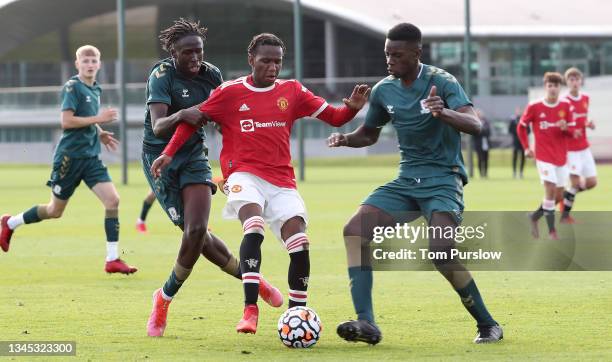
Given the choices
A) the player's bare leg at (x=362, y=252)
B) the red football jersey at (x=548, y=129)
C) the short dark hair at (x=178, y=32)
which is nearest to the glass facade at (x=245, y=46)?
the red football jersey at (x=548, y=129)

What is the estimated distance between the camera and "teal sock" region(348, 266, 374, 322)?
28.6 feet

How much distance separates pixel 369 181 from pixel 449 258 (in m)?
29.4

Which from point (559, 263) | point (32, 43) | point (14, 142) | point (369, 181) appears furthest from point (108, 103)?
point (559, 263)

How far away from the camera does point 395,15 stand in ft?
252

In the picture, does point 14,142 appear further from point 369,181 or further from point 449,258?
point 449,258

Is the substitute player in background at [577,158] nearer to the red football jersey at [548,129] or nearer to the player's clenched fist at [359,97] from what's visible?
the red football jersey at [548,129]

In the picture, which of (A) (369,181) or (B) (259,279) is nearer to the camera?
(B) (259,279)

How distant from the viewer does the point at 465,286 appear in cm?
868

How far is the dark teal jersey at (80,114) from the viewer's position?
45.1ft

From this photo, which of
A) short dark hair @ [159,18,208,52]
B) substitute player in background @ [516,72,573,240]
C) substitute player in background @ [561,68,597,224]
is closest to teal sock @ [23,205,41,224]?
short dark hair @ [159,18,208,52]

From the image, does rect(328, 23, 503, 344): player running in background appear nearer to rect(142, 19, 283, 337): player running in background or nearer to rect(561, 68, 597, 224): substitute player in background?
rect(142, 19, 283, 337): player running in background

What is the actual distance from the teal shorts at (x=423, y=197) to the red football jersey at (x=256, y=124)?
82cm

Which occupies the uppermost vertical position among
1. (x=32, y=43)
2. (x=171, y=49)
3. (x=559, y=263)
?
(x=32, y=43)

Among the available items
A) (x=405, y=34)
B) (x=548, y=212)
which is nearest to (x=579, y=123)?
(x=548, y=212)
